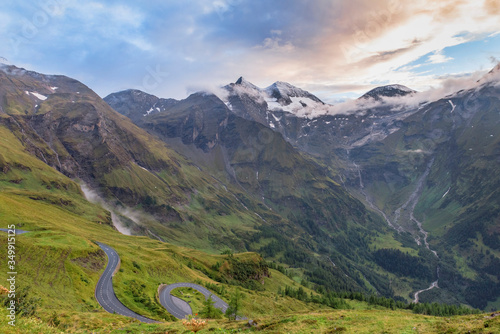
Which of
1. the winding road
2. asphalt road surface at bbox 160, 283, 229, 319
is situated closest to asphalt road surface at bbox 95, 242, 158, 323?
the winding road

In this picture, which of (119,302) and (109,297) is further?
(109,297)

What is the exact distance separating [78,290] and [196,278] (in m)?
56.2

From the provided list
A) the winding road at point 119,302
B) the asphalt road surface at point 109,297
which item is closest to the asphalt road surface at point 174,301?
Answer: the winding road at point 119,302

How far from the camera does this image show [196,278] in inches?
4402

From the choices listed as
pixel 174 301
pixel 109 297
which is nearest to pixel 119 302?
pixel 109 297

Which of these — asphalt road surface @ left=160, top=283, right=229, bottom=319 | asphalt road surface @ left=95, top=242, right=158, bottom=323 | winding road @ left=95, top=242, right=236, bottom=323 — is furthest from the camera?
asphalt road surface @ left=160, top=283, right=229, bottom=319

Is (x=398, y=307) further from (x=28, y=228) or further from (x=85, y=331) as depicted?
(x=28, y=228)

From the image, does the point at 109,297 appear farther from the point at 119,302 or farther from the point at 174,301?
the point at 174,301

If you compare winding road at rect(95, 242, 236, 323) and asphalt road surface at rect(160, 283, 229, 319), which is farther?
asphalt road surface at rect(160, 283, 229, 319)

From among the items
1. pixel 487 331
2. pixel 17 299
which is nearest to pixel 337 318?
pixel 487 331

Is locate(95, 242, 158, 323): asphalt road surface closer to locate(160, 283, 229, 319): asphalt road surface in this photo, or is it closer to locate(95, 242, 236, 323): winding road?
locate(95, 242, 236, 323): winding road

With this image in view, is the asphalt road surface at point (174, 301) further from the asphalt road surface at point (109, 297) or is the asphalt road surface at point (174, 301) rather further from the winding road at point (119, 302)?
the asphalt road surface at point (109, 297)

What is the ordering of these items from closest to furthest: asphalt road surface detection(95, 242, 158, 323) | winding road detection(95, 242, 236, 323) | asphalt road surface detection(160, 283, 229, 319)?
1. asphalt road surface detection(95, 242, 158, 323)
2. winding road detection(95, 242, 236, 323)
3. asphalt road surface detection(160, 283, 229, 319)

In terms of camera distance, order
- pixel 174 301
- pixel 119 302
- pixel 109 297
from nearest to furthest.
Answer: pixel 119 302, pixel 109 297, pixel 174 301
